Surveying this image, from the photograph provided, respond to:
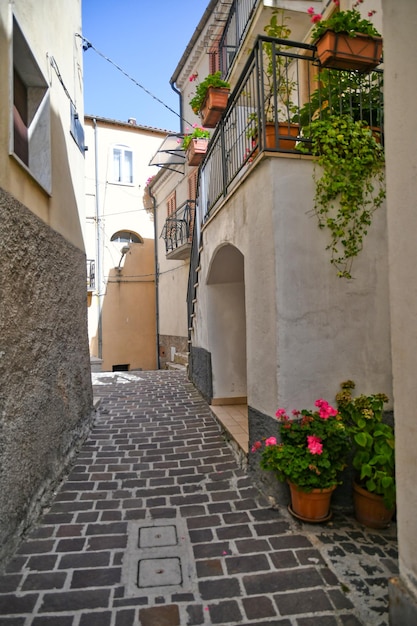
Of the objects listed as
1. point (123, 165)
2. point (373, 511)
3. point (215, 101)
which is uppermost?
point (123, 165)

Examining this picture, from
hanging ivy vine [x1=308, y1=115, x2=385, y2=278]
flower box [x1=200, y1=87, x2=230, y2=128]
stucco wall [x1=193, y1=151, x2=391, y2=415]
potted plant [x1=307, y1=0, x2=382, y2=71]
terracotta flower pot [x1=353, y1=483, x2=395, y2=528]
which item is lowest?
terracotta flower pot [x1=353, y1=483, x2=395, y2=528]

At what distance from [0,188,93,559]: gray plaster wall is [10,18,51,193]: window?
27.7 inches

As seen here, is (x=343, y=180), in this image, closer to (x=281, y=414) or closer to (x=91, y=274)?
(x=281, y=414)

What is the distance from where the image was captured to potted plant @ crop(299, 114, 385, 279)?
374 centimetres

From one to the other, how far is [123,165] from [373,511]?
676 inches

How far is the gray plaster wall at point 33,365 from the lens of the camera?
3.01m

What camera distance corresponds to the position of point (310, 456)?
3387 millimetres

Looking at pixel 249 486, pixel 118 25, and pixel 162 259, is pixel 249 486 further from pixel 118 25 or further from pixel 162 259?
pixel 162 259

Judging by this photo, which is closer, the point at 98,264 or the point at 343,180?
the point at 343,180

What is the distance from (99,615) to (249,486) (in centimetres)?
206

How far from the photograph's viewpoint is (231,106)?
5262 millimetres

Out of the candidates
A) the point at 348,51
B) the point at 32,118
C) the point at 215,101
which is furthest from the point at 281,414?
the point at 215,101

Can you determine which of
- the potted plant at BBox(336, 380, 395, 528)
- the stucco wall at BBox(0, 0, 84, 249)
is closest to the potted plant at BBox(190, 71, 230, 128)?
the stucco wall at BBox(0, 0, 84, 249)

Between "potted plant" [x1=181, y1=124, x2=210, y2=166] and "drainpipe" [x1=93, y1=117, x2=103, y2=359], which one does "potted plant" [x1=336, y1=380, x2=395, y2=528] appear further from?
"drainpipe" [x1=93, y1=117, x2=103, y2=359]
